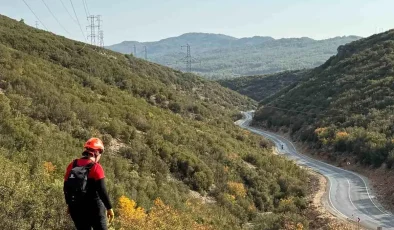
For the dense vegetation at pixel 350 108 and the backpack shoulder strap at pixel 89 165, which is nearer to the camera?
the backpack shoulder strap at pixel 89 165

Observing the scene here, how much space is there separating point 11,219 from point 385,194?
110 feet

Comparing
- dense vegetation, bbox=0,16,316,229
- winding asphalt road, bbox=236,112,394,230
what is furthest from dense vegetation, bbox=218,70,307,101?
dense vegetation, bbox=0,16,316,229

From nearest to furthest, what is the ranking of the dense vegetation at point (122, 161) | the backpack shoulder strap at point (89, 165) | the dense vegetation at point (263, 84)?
the backpack shoulder strap at point (89, 165), the dense vegetation at point (122, 161), the dense vegetation at point (263, 84)

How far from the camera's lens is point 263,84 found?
15375 cm

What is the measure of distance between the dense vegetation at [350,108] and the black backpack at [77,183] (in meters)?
40.2

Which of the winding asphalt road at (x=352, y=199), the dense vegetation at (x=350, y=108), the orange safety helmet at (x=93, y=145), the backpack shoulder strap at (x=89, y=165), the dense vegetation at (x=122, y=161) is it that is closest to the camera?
the backpack shoulder strap at (x=89, y=165)

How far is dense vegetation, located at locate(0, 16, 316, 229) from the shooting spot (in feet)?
34.6

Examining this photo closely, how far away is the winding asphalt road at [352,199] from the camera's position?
92.2 feet

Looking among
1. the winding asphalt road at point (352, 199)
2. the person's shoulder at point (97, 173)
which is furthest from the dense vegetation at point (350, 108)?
the person's shoulder at point (97, 173)

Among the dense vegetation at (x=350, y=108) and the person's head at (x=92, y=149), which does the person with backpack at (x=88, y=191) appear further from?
the dense vegetation at (x=350, y=108)

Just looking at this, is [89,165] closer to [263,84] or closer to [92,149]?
[92,149]

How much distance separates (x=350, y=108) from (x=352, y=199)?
29672mm

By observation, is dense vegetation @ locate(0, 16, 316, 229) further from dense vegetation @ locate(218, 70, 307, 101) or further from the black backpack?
dense vegetation @ locate(218, 70, 307, 101)

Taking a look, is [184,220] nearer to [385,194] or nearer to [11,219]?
[11,219]
